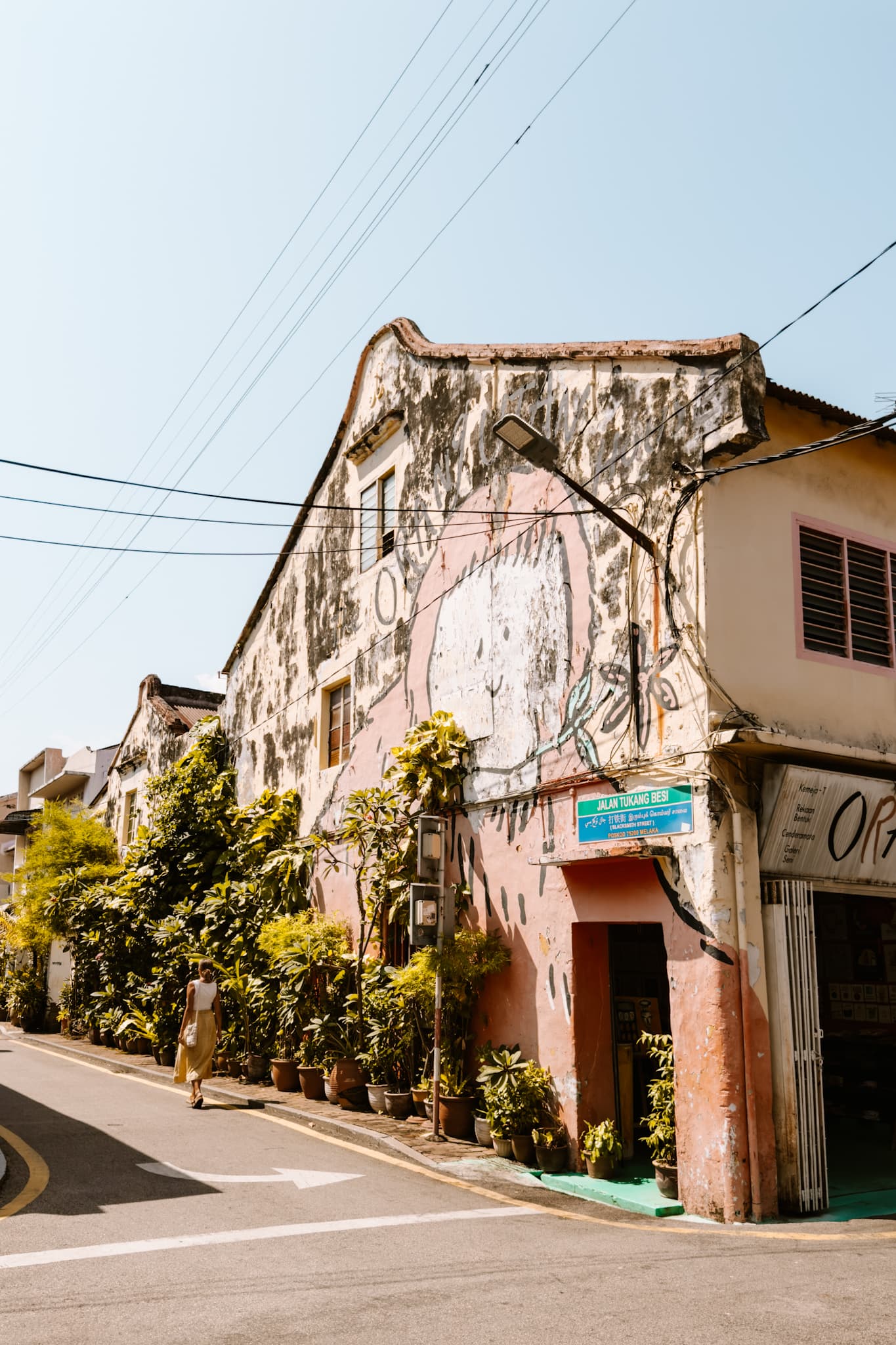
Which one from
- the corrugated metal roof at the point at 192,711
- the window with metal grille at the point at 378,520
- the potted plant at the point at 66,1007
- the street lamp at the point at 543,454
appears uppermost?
the window with metal grille at the point at 378,520

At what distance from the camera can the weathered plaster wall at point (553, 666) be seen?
901 cm

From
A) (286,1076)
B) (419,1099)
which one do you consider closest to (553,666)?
(419,1099)

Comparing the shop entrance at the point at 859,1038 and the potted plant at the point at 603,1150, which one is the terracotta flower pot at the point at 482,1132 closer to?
the potted plant at the point at 603,1150

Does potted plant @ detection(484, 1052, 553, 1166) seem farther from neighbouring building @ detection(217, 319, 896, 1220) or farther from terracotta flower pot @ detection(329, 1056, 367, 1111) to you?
terracotta flower pot @ detection(329, 1056, 367, 1111)

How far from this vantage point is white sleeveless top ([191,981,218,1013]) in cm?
1377

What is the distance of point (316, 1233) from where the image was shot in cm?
745

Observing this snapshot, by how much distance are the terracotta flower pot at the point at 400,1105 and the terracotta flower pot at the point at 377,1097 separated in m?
0.20

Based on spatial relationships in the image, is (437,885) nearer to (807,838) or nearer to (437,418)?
(807,838)

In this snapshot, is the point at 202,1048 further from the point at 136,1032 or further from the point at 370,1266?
the point at 370,1266

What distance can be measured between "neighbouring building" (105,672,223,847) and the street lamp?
611 inches

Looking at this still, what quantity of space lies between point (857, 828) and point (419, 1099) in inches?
222

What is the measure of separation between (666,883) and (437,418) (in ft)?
24.1

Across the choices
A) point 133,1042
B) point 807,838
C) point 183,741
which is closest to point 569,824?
point 807,838

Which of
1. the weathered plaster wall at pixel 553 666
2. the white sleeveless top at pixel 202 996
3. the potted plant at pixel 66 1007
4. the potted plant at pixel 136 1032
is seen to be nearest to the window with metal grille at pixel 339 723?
the weathered plaster wall at pixel 553 666
